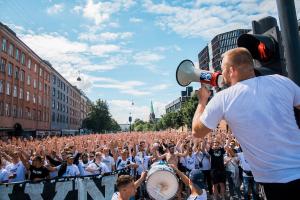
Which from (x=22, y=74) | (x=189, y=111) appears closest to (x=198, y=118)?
(x=189, y=111)

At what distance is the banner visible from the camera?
25.6 ft

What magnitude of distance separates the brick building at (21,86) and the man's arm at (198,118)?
44.4m

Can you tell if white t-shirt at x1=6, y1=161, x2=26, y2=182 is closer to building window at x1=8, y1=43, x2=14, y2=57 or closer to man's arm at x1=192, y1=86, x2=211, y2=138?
man's arm at x1=192, y1=86, x2=211, y2=138

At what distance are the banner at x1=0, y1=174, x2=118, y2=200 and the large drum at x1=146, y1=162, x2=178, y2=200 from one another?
170cm

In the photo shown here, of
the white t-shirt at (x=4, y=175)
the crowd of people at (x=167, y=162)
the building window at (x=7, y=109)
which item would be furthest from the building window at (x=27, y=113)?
the white t-shirt at (x=4, y=175)

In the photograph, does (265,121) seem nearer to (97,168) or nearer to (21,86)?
(97,168)

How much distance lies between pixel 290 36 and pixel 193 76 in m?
0.97

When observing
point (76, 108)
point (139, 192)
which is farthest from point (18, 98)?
point (76, 108)

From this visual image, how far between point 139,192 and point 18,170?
420 cm

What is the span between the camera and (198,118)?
7.62ft

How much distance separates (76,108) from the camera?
11025 cm

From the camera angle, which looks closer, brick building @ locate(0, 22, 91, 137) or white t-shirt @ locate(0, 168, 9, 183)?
white t-shirt @ locate(0, 168, 9, 183)

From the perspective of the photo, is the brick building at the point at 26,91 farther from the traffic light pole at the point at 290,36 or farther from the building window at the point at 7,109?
the traffic light pole at the point at 290,36

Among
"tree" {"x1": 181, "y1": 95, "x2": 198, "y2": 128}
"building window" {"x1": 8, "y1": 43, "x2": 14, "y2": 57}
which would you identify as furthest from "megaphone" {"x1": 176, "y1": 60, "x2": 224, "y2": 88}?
"building window" {"x1": 8, "y1": 43, "x2": 14, "y2": 57}
